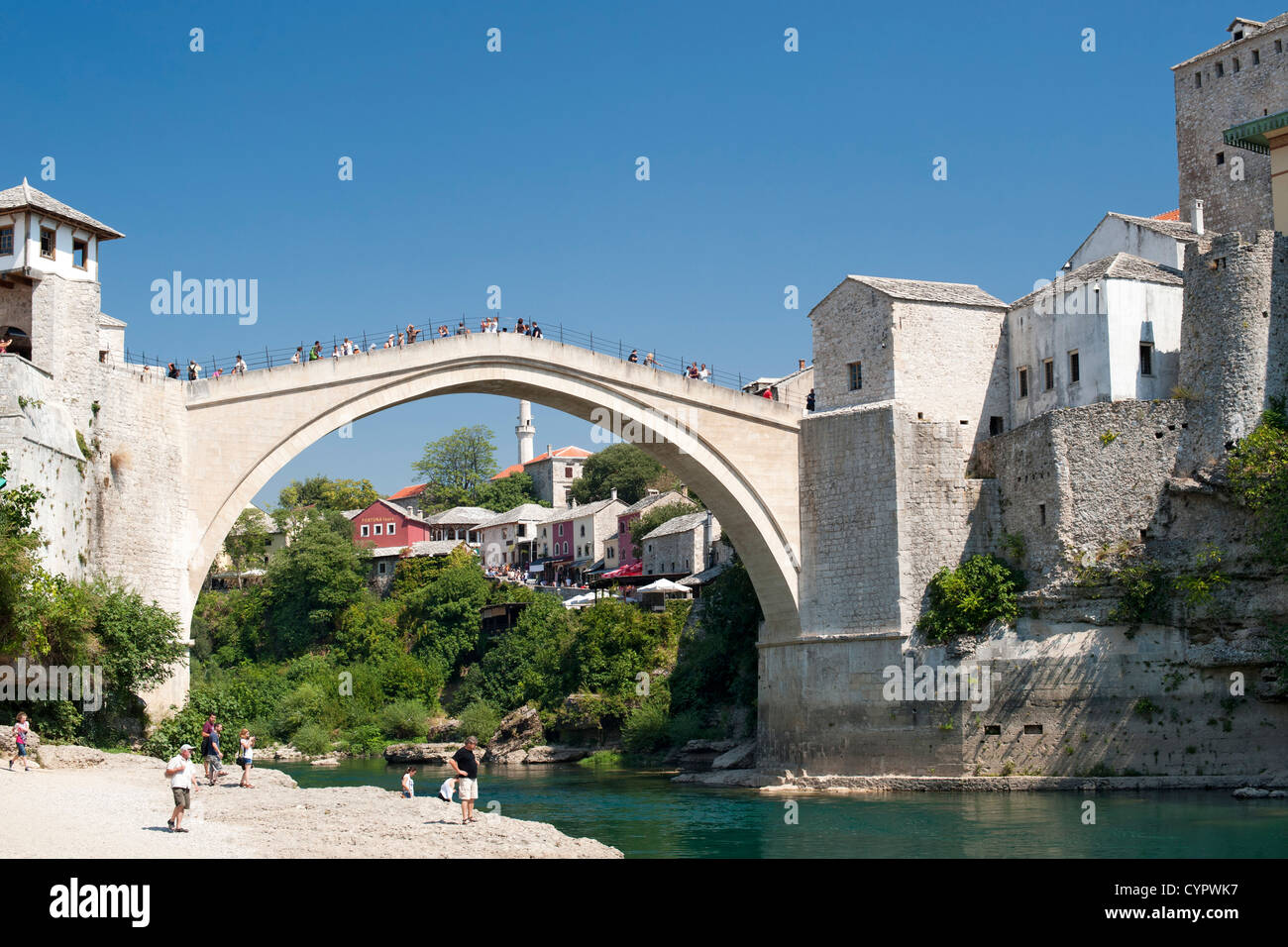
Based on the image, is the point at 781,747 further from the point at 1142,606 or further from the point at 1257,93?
the point at 1257,93

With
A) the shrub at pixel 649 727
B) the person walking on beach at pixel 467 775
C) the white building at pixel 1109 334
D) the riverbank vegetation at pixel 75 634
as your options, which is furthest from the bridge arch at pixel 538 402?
the shrub at pixel 649 727

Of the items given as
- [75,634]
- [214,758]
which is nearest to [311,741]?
[75,634]

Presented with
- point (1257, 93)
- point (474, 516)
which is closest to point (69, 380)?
point (1257, 93)

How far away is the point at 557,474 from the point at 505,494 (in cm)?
360

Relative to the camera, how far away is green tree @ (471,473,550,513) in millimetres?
90938

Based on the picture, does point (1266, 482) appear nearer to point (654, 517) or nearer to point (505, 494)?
point (654, 517)

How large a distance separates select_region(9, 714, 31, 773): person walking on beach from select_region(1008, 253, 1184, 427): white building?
2122cm

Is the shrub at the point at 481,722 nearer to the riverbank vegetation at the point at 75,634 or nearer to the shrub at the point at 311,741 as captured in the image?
the shrub at the point at 311,741

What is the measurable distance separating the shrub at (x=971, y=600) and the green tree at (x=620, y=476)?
47.7 m

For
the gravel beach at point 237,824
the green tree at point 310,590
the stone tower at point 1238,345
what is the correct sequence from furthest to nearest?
Result: the green tree at point 310,590 < the stone tower at point 1238,345 < the gravel beach at point 237,824

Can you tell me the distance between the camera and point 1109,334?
29719 mm

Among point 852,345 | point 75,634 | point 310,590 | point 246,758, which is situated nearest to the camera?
point 246,758

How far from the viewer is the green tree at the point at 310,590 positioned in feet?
197

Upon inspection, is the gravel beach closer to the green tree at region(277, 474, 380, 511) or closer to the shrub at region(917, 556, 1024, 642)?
the shrub at region(917, 556, 1024, 642)
